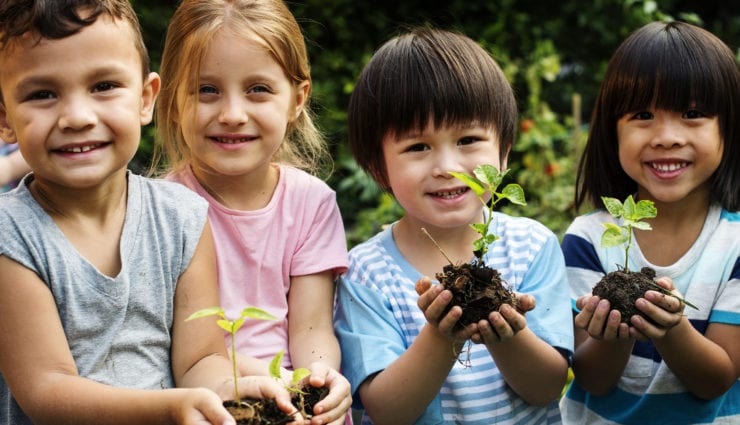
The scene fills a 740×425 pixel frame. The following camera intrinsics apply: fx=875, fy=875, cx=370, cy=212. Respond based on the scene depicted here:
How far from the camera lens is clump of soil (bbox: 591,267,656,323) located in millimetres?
2422

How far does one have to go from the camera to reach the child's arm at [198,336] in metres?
2.41

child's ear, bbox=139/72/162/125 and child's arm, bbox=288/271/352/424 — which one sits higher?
child's ear, bbox=139/72/162/125

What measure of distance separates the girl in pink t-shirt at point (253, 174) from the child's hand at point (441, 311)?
42cm

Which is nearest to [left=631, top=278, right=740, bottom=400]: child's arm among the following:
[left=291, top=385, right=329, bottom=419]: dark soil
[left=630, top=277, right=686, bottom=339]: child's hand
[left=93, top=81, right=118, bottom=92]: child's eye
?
[left=630, top=277, right=686, bottom=339]: child's hand

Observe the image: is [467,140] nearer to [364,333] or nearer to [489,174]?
[489,174]

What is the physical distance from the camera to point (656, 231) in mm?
2898

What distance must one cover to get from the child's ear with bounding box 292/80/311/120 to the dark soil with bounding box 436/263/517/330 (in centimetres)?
91

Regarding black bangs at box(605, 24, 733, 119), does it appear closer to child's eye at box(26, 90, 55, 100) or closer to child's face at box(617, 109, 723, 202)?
child's face at box(617, 109, 723, 202)

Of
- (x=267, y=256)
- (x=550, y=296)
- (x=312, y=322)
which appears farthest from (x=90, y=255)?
(x=550, y=296)

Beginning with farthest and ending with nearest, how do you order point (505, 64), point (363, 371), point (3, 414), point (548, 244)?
point (505, 64) < point (548, 244) < point (363, 371) < point (3, 414)

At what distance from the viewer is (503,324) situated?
7.48 ft

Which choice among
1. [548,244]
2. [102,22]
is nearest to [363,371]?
[548,244]

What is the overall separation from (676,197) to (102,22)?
1807 millimetres

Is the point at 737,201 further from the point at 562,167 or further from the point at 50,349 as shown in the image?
the point at 562,167
